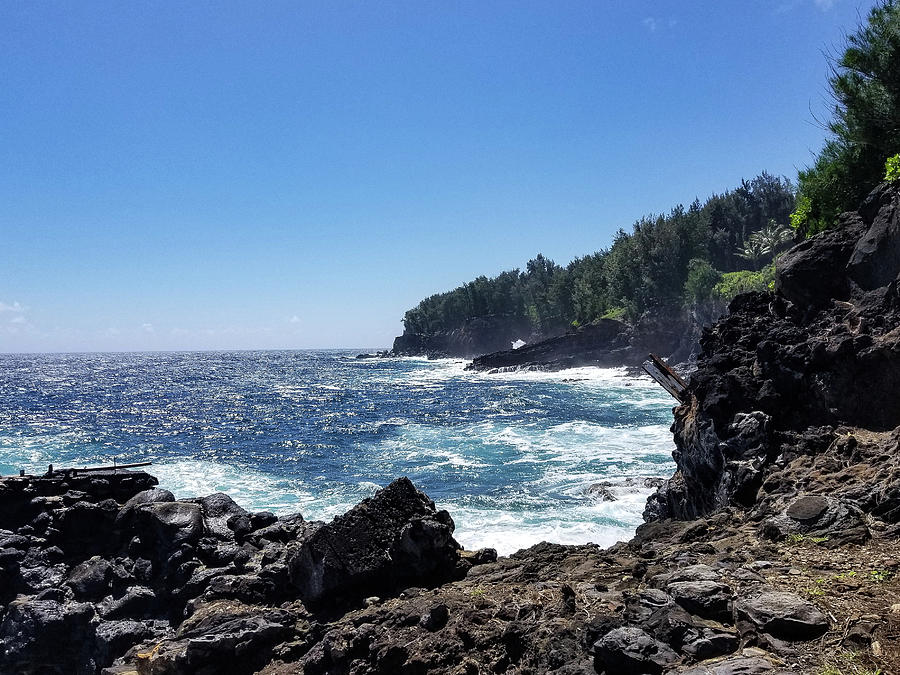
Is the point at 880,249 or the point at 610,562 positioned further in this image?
the point at 880,249

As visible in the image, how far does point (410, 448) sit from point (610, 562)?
98.9 feet

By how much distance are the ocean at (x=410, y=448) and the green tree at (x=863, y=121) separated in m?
13.7

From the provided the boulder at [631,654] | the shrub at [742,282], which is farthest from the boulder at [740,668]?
the shrub at [742,282]

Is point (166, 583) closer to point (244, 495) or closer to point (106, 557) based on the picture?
point (106, 557)

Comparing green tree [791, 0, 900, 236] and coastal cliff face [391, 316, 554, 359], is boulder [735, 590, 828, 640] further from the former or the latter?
coastal cliff face [391, 316, 554, 359]

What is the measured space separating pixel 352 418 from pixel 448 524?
149 ft

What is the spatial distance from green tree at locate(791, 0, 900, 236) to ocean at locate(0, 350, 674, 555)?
13749 millimetres

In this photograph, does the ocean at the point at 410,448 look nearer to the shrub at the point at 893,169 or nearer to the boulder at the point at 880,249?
the boulder at the point at 880,249

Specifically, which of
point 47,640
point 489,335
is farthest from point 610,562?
point 489,335

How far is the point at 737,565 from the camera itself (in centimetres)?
751

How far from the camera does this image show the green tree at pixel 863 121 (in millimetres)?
18812

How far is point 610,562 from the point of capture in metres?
9.16

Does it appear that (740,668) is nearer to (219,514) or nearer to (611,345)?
(219,514)

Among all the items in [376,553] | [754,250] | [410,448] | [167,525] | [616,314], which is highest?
[754,250]
